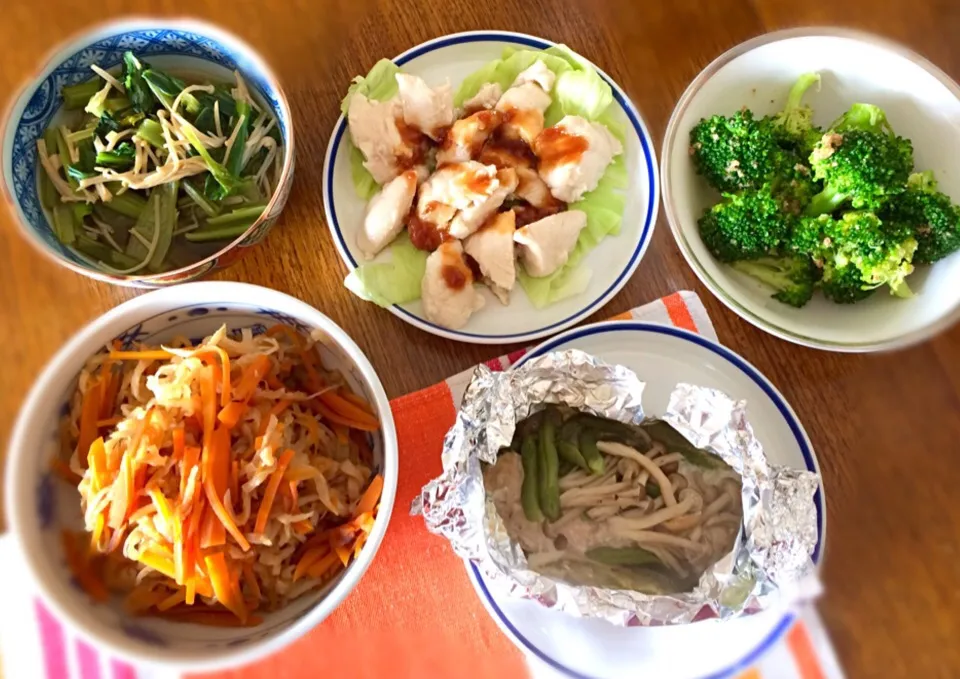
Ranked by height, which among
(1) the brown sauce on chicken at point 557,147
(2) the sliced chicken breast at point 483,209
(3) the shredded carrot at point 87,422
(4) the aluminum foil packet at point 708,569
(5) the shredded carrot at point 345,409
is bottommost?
(4) the aluminum foil packet at point 708,569

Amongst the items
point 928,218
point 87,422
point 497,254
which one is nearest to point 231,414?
point 87,422

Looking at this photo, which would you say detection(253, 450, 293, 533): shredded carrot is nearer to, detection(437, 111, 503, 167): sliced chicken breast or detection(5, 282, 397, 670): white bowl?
detection(5, 282, 397, 670): white bowl

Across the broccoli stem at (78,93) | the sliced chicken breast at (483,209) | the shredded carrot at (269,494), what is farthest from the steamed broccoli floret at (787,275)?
the broccoli stem at (78,93)

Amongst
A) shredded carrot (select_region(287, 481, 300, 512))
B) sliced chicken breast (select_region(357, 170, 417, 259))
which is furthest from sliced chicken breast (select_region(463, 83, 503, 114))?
shredded carrot (select_region(287, 481, 300, 512))

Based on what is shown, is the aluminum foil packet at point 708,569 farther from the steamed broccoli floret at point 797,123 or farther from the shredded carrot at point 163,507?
the steamed broccoli floret at point 797,123

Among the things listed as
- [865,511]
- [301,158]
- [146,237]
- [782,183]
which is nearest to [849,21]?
[782,183]

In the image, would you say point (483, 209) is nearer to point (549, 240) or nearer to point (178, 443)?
point (549, 240)

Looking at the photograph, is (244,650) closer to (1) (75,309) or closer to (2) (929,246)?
(1) (75,309)
